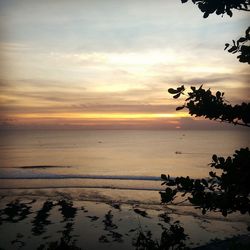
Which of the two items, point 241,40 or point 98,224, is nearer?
point 241,40

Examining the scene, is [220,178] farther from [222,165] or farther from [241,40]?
[241,40]

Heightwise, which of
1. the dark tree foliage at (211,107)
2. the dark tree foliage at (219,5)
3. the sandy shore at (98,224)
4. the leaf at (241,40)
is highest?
the dark tree foliage at (219,5)

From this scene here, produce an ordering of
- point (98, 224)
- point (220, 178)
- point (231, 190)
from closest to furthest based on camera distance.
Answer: point (231, 190), point (220, 178), point (98, 224)

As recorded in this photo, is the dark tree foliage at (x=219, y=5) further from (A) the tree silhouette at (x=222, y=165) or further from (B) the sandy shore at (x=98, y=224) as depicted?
(B) the sandy shore at (x=98, y=224)

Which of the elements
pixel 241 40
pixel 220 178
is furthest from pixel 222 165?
pixel 241 40

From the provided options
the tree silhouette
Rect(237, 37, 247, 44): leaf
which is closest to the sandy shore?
the tree silhouette

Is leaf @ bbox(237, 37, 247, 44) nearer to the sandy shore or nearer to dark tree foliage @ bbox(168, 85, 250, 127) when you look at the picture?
dark tree foliage @ bbox(168, 85, 250, 127)

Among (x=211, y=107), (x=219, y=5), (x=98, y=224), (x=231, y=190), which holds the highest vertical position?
(x=219, y=5)

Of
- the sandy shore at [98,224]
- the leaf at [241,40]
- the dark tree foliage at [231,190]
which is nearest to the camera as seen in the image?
the dark tree foliage at [231,190]

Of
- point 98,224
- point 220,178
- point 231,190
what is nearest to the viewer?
point 231,190

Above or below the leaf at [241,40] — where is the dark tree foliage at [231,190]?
below

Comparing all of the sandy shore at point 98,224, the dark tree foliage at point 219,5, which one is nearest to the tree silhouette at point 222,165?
the dark tree foliage at point 219,5

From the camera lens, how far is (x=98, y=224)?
786 inches

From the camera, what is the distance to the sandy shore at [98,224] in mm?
16906
